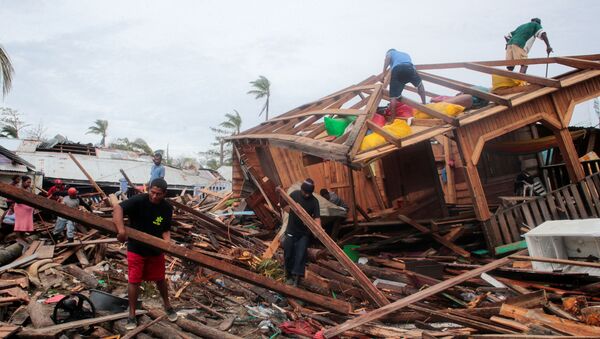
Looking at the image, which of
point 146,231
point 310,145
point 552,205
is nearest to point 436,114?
point 310,145

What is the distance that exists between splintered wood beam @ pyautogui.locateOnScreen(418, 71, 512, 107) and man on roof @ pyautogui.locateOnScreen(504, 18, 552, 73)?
245cm

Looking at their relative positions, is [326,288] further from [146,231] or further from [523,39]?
[523,39]

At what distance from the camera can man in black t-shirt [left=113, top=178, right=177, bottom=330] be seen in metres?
4.48

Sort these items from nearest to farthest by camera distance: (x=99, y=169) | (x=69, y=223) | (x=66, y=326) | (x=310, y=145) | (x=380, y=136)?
1. (x=66, y=326)
2. (x=380, y=136)
3. (x=310, y=145)
4. (x=69, y=223)
5. (x=99, y=169)

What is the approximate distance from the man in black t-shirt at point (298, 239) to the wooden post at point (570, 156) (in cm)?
603

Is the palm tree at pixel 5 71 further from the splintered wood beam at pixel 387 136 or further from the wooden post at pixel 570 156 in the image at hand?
the wooden post at pixel 570 156

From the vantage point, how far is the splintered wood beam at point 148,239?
2.56 meters

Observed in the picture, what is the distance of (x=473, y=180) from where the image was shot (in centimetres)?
695

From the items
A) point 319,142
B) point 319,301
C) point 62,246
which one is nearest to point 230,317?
point 319,301

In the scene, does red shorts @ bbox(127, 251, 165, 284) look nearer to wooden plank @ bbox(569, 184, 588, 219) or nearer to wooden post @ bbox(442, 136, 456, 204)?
wooden plank @ bbox(569, 184, 588, 219)

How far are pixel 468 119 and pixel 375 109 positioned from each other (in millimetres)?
1791

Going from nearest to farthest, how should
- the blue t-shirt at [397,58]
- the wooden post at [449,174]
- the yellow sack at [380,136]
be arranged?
1. the yellow sack at [380,136]
2. the blue t-shirt at [397,58]
3. the wooden post at [449,174]

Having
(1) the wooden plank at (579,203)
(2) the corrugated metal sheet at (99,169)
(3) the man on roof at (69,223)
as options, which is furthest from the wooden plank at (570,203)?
(2) the corrugated metal sheet at (99,169)

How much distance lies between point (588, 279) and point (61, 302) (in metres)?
6.84
